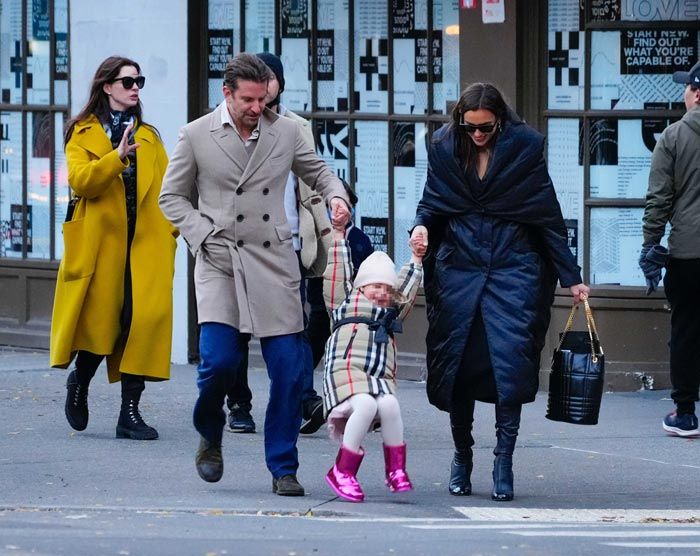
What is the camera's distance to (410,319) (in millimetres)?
11422

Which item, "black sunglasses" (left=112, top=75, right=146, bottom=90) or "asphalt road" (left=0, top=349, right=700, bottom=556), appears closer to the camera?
"asphalt road" (left=0, top=349, right=700, bottom=556)

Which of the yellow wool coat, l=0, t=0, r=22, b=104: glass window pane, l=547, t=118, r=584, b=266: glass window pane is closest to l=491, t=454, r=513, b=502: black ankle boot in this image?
the yellow wool coat

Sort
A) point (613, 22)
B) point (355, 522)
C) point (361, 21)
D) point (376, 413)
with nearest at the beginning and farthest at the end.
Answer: point (355, 522), point (376, 413), point (613, 22), point (361, 21)

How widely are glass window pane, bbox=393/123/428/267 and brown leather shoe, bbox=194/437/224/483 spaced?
162 inches

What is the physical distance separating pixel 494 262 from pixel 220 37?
4.92 metres

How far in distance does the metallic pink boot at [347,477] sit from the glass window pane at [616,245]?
12.8 feet

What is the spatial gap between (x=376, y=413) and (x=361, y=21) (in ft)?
15.0

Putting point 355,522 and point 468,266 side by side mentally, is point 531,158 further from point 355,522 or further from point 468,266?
point 355,522

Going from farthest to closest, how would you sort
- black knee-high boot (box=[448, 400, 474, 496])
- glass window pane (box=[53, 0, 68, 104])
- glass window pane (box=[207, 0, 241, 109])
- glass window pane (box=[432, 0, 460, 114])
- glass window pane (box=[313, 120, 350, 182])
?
glass window pane (box=[53, 0, 68, 104])
glass window pane (box=[207, 0, 241, 109])
glass window pane (box=[313, 120, 350, 182])
glass window pane (box=[432, 0, 460, 114])
black knee-high boot (box=[448, 400, 474, 496])

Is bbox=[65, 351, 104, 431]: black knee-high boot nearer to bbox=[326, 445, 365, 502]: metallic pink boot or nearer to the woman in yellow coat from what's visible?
the woman in yellow coat

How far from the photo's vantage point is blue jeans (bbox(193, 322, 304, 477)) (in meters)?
7.27

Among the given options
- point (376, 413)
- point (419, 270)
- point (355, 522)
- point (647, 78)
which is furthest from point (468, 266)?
point (647, 78)

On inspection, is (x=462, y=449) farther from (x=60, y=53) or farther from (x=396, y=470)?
(x=60, y=53)

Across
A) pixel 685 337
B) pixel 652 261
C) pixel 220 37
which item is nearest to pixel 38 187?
pixel 220 37
